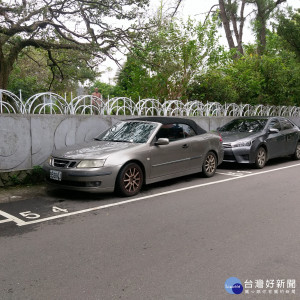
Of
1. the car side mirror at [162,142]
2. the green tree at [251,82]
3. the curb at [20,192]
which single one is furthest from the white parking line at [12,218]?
the green tree at [251,82]

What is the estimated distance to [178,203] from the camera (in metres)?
5.96

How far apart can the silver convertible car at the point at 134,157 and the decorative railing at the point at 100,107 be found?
147 cm

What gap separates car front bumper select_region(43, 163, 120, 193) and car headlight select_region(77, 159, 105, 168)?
3.0 inches

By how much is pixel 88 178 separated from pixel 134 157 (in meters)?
0.96

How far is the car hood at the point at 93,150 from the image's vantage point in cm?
616

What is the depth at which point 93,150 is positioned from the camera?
21.0 ft

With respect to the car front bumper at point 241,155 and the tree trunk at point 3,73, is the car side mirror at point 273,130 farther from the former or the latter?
the tree trunk at point 3,73

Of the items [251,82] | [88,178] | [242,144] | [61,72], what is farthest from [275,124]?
[61,72]

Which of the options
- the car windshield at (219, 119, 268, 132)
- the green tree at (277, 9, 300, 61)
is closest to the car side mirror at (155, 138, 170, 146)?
the car windshield at (219, 119, 268, 132)

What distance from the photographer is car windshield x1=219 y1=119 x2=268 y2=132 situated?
10398 mm

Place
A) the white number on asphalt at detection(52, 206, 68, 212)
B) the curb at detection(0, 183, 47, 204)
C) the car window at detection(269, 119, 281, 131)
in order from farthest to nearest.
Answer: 1. the car window at detection(269, 119, 281, 131)
2. the curb at detection(0, 183, 47, 204)
3. the white number on asphalt at detection(52, 206, 68, 212)

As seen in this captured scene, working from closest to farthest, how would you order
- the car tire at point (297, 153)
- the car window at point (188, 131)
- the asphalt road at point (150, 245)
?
the asphalt road at point (150, 245)
the car window at point (188, 131)
the car tire at point (297, 153)

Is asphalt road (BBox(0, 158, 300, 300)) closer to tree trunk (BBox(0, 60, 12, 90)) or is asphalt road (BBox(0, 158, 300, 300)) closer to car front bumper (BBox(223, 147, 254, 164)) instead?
car front bumper (BBox(223, 147, 254, 164))

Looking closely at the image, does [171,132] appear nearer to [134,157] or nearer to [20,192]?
[134,157]
